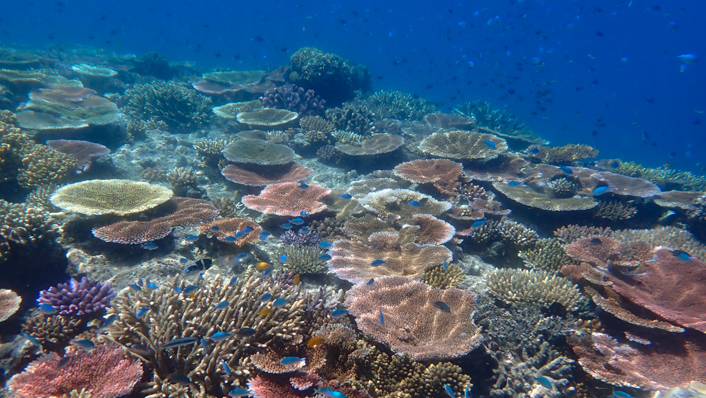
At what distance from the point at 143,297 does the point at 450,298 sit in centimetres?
408

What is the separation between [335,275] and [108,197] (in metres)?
4.69

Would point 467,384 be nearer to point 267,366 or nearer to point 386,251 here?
point 267,366

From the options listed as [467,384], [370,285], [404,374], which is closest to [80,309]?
[370,285]

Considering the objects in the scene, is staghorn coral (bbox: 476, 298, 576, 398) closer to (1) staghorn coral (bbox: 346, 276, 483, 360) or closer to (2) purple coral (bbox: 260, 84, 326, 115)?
(1) staghorn coral (bbox: 346, 276, 483, 360)

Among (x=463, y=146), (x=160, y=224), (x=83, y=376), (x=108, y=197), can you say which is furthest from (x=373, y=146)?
(x=83, y=376)

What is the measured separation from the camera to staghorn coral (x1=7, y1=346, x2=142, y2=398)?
9.79 ft

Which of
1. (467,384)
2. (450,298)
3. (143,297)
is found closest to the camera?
(467,384)

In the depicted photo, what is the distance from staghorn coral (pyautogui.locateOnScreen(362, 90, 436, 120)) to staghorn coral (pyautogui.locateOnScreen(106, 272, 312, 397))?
13007 millimetres

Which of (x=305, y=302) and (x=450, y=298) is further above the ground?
(x=450, y=298)

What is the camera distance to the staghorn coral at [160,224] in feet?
17.4

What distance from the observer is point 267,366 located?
3.22m

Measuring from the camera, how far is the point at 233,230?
6.04m

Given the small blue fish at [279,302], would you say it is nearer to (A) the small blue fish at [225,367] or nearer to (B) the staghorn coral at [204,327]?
(B) the staghorn coral at [204,327]

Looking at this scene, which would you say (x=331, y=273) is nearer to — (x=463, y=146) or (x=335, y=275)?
(x=335, y=275)
